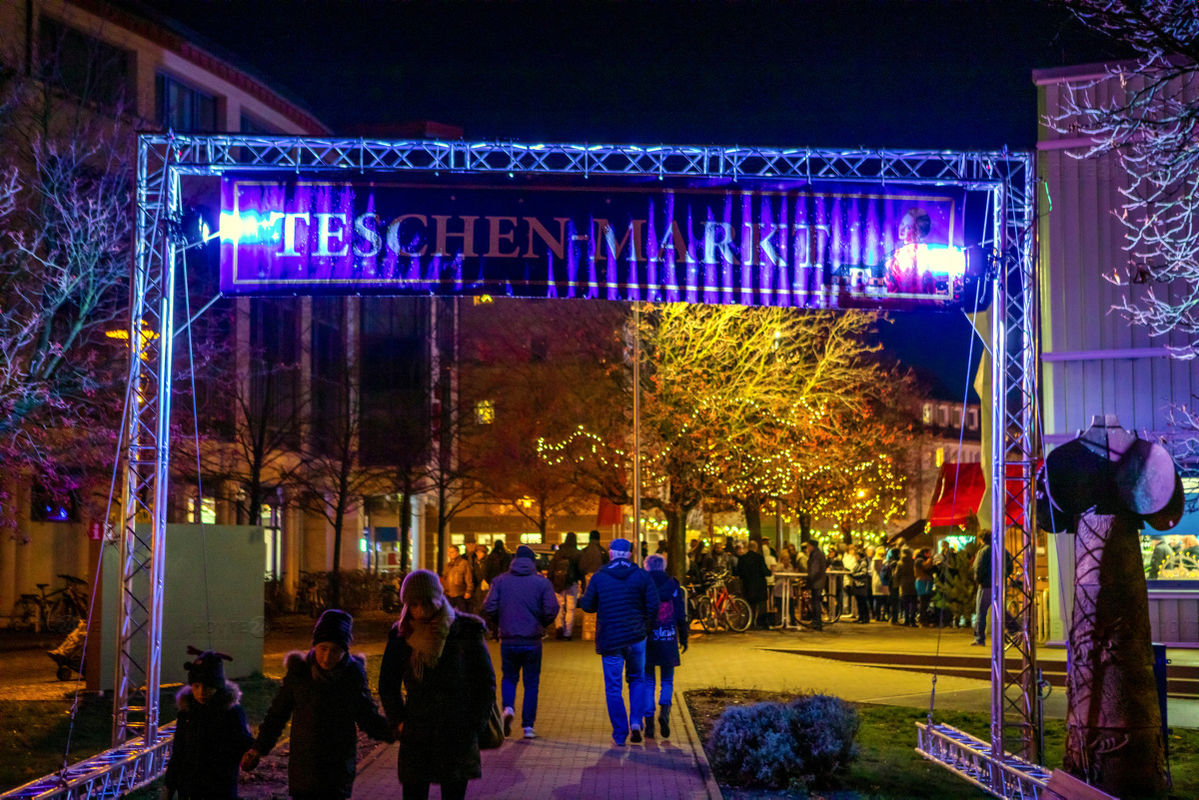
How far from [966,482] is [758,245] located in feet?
47.8

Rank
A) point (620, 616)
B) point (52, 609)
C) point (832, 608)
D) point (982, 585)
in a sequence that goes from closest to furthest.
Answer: point (620, 616)
point (982, 585)
point (52, 609)
point (832, 608)

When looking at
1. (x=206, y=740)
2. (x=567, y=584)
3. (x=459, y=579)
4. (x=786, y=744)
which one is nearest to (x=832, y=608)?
(x=567, y=584)

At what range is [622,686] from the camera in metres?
11.3

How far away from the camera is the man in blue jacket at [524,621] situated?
11.6 meters

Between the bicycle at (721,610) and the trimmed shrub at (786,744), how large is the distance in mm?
15417

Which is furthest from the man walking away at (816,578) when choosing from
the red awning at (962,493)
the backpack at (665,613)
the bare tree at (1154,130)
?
the backpack at (665,613)

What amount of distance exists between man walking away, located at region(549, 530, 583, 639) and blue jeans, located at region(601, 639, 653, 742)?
930 cm

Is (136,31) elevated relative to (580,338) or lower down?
elevated

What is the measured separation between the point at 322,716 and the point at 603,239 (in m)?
6.00

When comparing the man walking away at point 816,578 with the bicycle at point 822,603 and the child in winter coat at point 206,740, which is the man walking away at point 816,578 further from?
the child in winter coat at point 206,740

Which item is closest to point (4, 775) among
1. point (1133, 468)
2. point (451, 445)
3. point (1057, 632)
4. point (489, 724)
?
point (489, 724)

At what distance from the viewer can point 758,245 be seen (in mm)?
11344

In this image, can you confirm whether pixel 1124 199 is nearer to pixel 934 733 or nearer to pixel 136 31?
pixel 934 733

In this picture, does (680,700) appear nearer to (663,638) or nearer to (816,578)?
(663,638)
